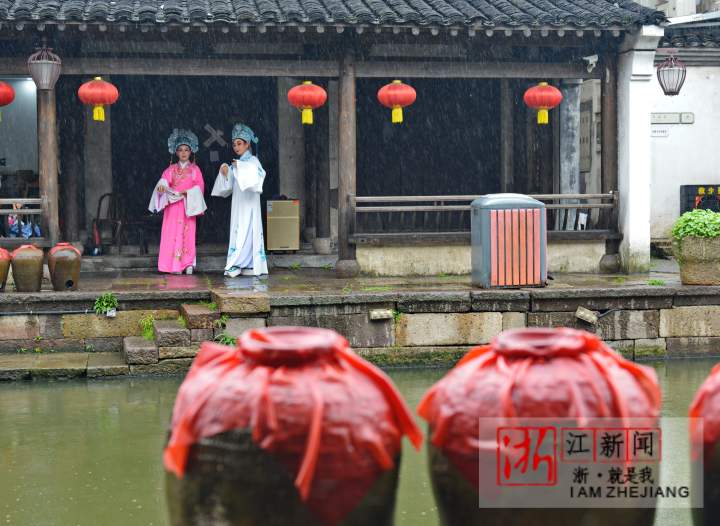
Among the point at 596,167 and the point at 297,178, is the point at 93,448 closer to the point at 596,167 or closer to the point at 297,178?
the point at 297,178

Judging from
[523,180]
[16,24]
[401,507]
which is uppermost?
[16,24]

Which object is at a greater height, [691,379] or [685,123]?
[685,123]

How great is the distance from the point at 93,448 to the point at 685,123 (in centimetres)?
1256

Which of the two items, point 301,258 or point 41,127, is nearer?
point 41,127

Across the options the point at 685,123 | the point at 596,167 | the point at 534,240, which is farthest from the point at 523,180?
the point at 534,240

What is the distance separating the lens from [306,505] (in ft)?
10.5

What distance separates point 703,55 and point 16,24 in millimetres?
10530

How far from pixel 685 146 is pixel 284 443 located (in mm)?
15426

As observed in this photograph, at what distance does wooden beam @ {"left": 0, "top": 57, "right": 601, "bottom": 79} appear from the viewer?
1296 cm

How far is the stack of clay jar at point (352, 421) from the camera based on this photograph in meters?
3.19

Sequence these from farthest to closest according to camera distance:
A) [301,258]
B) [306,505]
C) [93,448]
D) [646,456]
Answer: [301,258] → [93,448] → [646,456] → [306,505]

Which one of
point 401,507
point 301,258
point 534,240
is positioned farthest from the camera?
point 301,258

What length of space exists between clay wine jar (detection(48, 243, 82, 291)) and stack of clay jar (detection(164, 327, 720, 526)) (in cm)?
809

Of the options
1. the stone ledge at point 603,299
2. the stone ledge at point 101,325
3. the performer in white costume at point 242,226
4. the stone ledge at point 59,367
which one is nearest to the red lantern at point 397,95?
the performer in white costume at point 242,226
